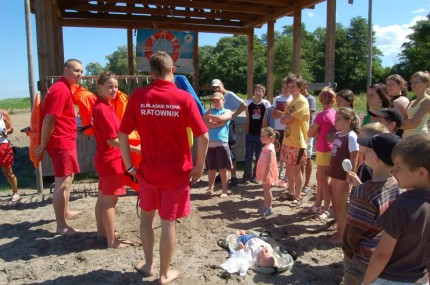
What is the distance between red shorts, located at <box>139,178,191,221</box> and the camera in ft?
9.42

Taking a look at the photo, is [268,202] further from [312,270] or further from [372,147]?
[372,147]

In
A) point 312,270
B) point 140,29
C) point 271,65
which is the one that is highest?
point 140,29

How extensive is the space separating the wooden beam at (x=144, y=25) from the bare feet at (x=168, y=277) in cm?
773

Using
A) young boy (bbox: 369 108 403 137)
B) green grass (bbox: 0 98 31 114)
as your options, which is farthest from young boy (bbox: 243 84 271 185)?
green grass (bbox: 0 98 31 114)

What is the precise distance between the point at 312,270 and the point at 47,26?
599cm

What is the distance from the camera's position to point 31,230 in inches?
176

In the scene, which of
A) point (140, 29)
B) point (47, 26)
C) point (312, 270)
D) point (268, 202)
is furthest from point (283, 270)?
point (140, 29)

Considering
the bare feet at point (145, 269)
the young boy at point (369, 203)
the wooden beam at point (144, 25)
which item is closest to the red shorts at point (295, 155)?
the bare feet at point (145, 269)

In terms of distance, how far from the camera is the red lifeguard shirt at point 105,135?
346 cm

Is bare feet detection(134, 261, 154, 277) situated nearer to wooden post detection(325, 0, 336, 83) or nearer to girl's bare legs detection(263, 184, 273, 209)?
girl's bare legs detection(263, 184, 273, 209)

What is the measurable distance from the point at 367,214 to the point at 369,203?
2.7 inches

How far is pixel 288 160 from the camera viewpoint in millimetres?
5188

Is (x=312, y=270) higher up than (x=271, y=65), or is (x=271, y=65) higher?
(x=271, y=65)

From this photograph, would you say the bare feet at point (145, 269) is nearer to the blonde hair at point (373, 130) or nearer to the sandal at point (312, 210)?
the blonde hair at point (373, 130)
